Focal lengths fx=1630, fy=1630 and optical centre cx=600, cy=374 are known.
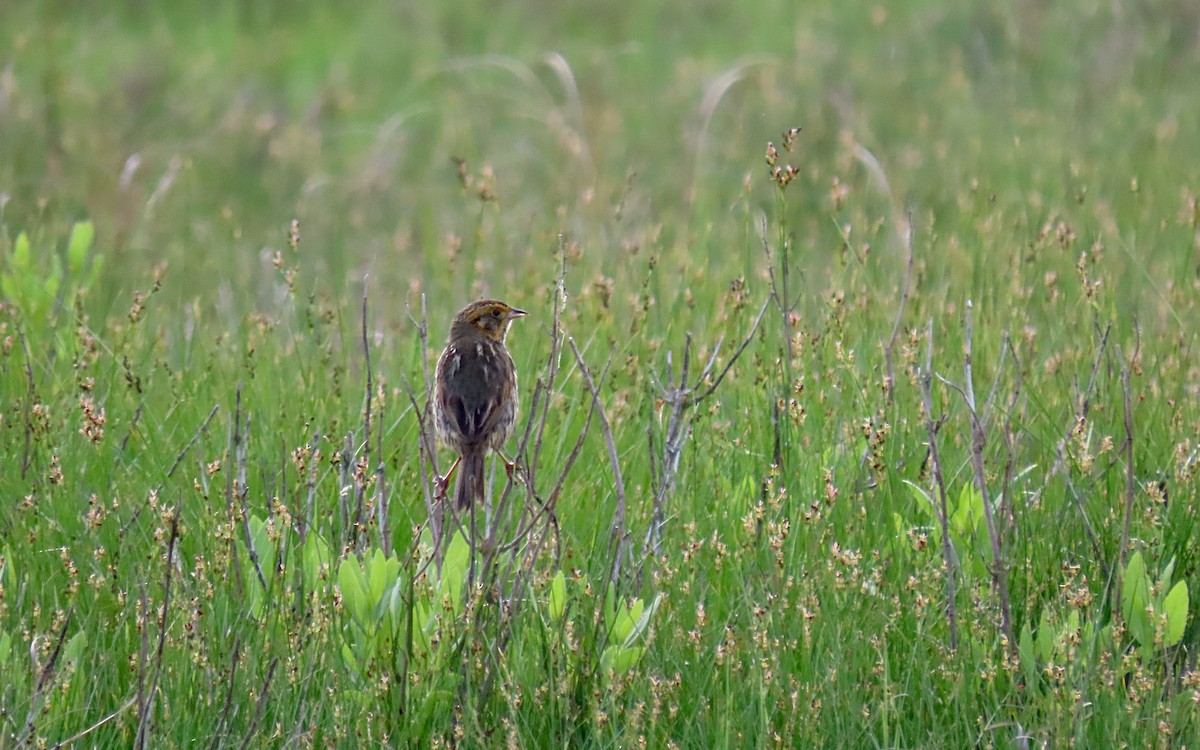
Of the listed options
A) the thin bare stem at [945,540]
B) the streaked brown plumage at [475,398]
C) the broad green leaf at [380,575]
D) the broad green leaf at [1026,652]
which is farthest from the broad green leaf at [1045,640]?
the streaked brown plumage at [475,398]

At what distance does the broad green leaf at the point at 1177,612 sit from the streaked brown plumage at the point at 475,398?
2.13 m

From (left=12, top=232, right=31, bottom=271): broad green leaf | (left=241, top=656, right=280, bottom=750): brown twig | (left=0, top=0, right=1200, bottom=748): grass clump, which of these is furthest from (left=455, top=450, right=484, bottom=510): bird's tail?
(left=12, top=232, right=31, bottom=271): broad green leaf

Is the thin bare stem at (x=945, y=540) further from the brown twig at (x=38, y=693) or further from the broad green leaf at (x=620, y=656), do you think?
the brown twig at (x=38, y=693)

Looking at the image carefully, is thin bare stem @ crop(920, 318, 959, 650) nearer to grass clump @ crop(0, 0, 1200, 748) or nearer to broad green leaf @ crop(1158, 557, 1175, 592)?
grass clump @ crop(0, 0, 1200, 748)

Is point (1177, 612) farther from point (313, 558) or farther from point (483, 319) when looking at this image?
point (483, 319)

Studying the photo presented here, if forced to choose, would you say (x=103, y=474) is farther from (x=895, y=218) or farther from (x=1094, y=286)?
(x=895, y=218)

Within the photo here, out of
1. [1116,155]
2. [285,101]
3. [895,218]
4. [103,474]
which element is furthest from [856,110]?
[103,474]

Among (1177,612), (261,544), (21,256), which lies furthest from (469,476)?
Answer: (21,256)

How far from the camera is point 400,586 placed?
3.90m

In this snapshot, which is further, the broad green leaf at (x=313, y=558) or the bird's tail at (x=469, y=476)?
the bird's tail at (x=469, y=476)

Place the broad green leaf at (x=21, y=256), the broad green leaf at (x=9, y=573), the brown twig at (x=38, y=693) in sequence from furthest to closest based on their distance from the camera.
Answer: the broad green leaf at (x=21, y=256) → the broad green leaf at (x=9, y=573) → the brown twig at (x=38, y=693)

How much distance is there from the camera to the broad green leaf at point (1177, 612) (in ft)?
12.8

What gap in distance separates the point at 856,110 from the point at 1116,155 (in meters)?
2.11

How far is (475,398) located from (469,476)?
49 centimetres
